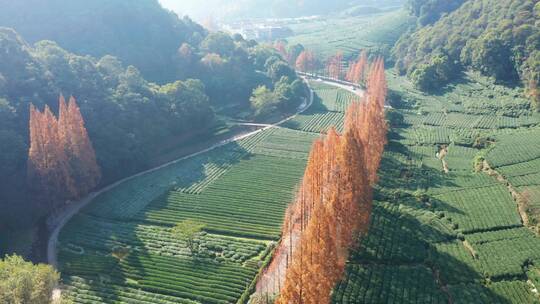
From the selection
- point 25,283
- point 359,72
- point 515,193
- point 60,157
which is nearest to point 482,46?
point 359,72

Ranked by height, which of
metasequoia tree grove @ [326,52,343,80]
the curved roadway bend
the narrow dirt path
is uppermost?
metasequoia tree grove @ [326,52,343,80]

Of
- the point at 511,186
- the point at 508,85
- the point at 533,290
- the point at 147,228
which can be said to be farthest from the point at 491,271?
the point at 508,85

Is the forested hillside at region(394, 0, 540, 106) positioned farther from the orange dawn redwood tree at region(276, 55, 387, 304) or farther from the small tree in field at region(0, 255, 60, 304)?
the small tree in field at region(0, 255, 60, 304)

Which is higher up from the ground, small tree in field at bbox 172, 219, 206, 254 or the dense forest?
the dense forest

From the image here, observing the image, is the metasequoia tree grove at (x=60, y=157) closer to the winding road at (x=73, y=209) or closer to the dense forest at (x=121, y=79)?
the winding road at (x=73, y=209)

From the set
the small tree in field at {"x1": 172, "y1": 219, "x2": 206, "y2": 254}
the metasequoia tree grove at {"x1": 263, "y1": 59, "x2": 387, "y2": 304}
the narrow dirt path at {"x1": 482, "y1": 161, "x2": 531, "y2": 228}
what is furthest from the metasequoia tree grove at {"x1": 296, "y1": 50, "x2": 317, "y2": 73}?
the small tree in field at {"x1": 172, "y1": 219, "x2": 206, "y2": 254}

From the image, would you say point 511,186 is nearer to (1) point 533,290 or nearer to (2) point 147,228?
(1) point 533,290

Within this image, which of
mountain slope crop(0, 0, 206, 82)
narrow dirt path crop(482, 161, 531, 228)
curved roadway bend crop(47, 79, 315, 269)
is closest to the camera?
curved roadway bend crop(47, 79, 315, 269)

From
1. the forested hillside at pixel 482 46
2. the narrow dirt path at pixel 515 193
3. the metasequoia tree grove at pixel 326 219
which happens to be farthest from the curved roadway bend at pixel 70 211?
the forested hillside at pixel 482 46
